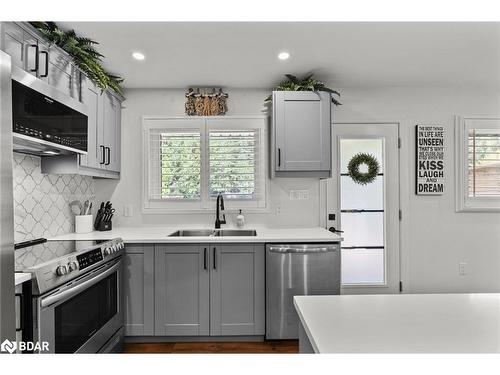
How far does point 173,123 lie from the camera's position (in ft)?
9.98

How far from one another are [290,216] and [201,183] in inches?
37.8

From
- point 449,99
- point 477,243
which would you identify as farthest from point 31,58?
point 477,243

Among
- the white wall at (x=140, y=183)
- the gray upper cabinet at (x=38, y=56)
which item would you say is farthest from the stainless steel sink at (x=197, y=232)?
the gray upper cabinet at (x=38, y=56)

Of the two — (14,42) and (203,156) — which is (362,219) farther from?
(14,42)

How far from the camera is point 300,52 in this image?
2.33 metres

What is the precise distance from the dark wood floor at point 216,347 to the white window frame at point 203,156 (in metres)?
1.19

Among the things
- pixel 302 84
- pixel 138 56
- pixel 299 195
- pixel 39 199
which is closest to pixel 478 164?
pixel 299 195

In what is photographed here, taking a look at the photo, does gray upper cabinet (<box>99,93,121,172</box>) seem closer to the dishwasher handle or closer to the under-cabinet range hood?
the under-cabinet range hood

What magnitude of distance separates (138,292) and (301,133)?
191 centimetres

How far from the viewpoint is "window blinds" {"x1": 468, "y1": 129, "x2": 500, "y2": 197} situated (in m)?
3.15

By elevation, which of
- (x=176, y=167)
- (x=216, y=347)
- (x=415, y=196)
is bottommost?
(x=216, y=347)

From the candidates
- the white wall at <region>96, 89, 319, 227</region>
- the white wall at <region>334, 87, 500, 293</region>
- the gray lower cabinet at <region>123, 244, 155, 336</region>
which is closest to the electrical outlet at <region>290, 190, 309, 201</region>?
the white wall at <region>96, 89, 319, 227</region>

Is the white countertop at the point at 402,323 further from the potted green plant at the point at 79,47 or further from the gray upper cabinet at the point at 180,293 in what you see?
the potted green plant at the point at 79,47
